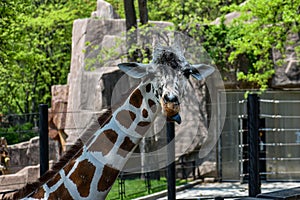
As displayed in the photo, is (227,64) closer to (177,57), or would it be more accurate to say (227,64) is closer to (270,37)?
(270,37)

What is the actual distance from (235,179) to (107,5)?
5920 millimetres

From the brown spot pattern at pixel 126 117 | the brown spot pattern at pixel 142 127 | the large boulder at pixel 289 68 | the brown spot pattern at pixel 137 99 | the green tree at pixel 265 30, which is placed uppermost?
the green tree at pixel 265 30

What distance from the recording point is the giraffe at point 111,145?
3662mm

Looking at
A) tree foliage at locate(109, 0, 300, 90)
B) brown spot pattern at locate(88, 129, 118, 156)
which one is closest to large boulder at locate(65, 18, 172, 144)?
tree foliage at locate(109, 0, 300, 90)

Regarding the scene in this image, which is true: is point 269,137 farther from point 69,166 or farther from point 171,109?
point 171,109

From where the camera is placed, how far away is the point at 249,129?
26.9 ft

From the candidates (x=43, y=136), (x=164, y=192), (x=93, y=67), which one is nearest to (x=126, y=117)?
(x=43, y=136)

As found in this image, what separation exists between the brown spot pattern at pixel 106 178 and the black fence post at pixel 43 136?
210 cm

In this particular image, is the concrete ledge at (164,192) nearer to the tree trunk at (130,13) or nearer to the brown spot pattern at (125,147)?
the tree trunk at (130,13)

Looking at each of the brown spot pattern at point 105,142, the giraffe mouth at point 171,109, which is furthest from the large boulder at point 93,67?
the giraffe mouth at point 171,109

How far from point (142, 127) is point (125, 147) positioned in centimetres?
16

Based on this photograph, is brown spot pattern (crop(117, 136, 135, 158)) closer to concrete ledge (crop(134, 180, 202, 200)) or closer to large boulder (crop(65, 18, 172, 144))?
concrete ledge (crop(134, 180, 202, 200))

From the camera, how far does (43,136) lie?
580 cm

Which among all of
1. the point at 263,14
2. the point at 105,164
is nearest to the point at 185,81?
the point at 105,164
